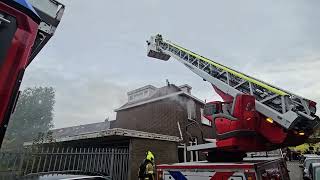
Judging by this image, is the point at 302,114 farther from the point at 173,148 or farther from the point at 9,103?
the point at 173,148

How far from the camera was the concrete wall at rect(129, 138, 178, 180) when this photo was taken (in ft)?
35.4

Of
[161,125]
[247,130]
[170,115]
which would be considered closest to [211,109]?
[247,130]

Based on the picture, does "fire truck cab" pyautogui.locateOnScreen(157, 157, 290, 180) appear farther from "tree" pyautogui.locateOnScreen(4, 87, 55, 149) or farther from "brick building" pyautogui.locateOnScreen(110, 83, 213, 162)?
"tree" pyautogui.locateOnScreen(4, 87, 55, 149)

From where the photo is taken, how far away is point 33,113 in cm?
4781

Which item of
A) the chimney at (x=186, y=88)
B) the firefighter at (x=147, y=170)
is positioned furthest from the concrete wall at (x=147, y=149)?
the chimney at (x=186, y=88)

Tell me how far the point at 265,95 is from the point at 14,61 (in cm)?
515

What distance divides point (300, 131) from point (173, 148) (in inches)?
358

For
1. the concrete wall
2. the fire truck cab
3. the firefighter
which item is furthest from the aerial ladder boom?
the concrete wall

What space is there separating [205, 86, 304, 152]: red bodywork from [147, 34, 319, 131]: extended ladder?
28 centimetres

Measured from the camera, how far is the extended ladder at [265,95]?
487cm

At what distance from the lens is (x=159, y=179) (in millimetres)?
5094

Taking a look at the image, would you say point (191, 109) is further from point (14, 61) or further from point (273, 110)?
point (14, 61)

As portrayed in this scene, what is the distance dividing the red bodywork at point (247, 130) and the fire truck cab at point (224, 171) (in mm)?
536

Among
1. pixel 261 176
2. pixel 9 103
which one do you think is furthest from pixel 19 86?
pixel 261 176
